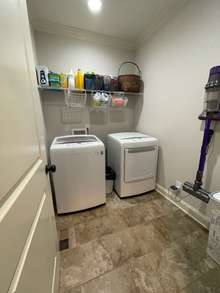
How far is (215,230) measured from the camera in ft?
3.67

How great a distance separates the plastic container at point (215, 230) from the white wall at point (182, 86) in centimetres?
37

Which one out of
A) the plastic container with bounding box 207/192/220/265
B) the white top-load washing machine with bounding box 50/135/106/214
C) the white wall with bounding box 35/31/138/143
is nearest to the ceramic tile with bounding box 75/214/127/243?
the white top-load washing machine with bounding box 50/135/106/214

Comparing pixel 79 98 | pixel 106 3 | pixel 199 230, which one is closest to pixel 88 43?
pixel 106 3


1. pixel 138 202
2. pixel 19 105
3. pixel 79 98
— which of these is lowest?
pixel 138 202

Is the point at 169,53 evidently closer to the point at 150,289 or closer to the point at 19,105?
the point at 19,105

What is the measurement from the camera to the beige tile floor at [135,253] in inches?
40.0

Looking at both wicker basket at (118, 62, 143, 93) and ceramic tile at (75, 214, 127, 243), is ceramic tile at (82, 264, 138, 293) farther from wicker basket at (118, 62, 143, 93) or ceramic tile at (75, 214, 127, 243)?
wicker basket at (118, 62, 143, 93)

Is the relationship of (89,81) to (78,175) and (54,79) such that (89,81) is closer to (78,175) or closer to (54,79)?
(54,79)

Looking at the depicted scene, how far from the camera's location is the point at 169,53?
Result: 1723 mm

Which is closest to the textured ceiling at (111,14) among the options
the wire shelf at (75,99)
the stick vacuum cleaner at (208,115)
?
the wire shelf at (75,99)

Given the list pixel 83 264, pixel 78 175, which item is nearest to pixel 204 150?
pixel 78 175

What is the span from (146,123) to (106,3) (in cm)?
161

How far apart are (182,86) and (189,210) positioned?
1.54 meters

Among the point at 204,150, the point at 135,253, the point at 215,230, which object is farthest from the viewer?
the point at 204,150
